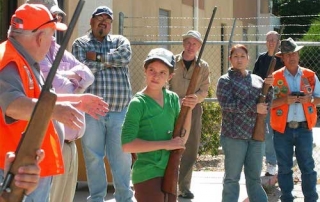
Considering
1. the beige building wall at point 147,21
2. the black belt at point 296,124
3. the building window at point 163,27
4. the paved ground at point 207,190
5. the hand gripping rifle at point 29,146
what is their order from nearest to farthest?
the hand gripping rifle at point 29,146, the black belt at point 296,124, the paved ground at point 207,190, the beige building wall at point 147,21, the building window at point 163,27

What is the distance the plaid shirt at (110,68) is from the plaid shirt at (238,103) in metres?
1.03

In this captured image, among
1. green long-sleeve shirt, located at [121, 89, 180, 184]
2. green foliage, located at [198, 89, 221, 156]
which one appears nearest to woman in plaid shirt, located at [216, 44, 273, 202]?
green long-sleeve shirt, located at [121, 89, 180, 184]

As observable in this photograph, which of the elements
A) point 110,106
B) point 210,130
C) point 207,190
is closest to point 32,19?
point 110,106

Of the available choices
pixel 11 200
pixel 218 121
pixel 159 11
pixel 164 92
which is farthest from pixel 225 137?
pixel 159 11

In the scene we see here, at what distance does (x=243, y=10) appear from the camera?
80.2ft

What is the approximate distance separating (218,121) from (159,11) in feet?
13.8

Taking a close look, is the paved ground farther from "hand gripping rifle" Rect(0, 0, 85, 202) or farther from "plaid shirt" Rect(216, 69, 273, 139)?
"hand gripping rifle" Rect(0, 0, 85, 202)

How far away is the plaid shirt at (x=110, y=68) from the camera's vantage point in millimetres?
6629

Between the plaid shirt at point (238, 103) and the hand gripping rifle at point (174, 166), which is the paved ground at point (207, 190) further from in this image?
the hand gripping rifle at point (174, 166)

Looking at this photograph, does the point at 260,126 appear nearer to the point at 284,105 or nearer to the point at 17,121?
the point at 284,105

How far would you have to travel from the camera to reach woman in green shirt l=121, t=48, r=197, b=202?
4895 millimetres

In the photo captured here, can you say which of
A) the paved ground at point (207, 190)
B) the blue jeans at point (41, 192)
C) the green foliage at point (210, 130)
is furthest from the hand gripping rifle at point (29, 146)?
the green foliage at point (210, 130)

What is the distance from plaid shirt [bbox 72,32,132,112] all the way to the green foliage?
5.05m

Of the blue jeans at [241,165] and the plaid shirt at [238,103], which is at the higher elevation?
the plaid shirt at [238,103]
